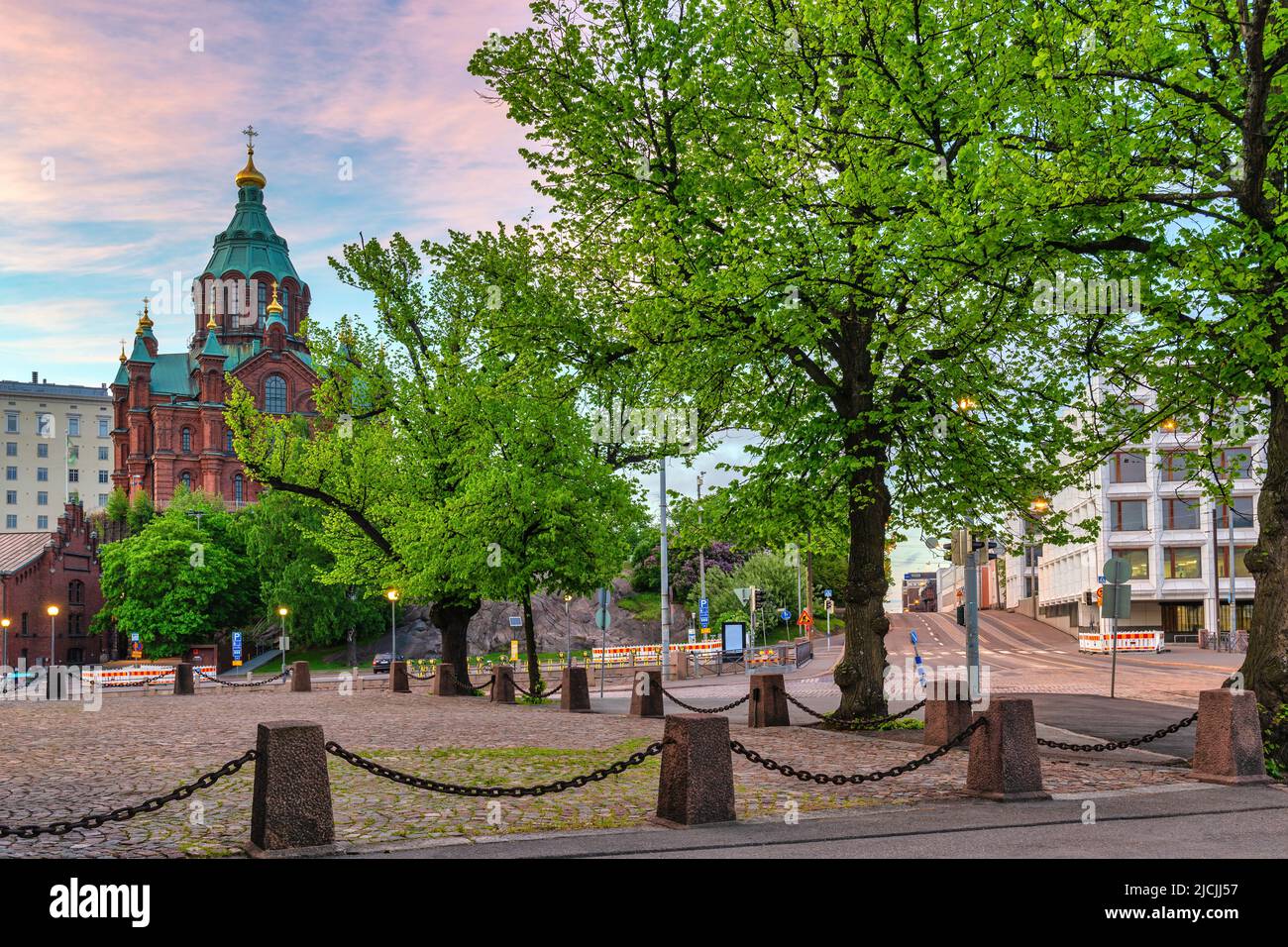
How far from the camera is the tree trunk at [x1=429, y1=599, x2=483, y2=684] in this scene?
1362 inches

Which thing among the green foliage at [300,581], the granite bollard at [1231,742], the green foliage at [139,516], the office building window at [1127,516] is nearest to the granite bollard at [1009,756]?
the granite bollard at [1231,742]

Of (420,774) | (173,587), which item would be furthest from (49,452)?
(420,774)

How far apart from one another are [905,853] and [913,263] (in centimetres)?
809

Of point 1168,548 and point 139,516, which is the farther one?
point 139,516

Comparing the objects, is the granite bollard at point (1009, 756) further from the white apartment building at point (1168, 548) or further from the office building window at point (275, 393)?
the office building window at point (275, 393)

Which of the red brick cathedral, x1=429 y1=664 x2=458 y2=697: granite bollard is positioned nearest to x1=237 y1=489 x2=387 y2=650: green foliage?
the red brick cathedral

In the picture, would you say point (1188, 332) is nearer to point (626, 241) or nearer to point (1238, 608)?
point (626, 241)

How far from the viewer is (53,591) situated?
266 feet

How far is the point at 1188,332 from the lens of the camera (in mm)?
14125

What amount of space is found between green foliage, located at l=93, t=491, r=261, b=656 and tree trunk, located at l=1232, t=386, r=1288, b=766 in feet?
218

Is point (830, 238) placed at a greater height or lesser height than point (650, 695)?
greater

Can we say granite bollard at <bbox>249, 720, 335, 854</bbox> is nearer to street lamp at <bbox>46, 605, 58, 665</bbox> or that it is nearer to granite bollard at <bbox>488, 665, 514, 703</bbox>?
granite bollard at <bbox>488, 665, 514, 703</bbox>

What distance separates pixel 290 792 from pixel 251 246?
114 meters

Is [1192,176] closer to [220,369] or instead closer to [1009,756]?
[1009,756]
